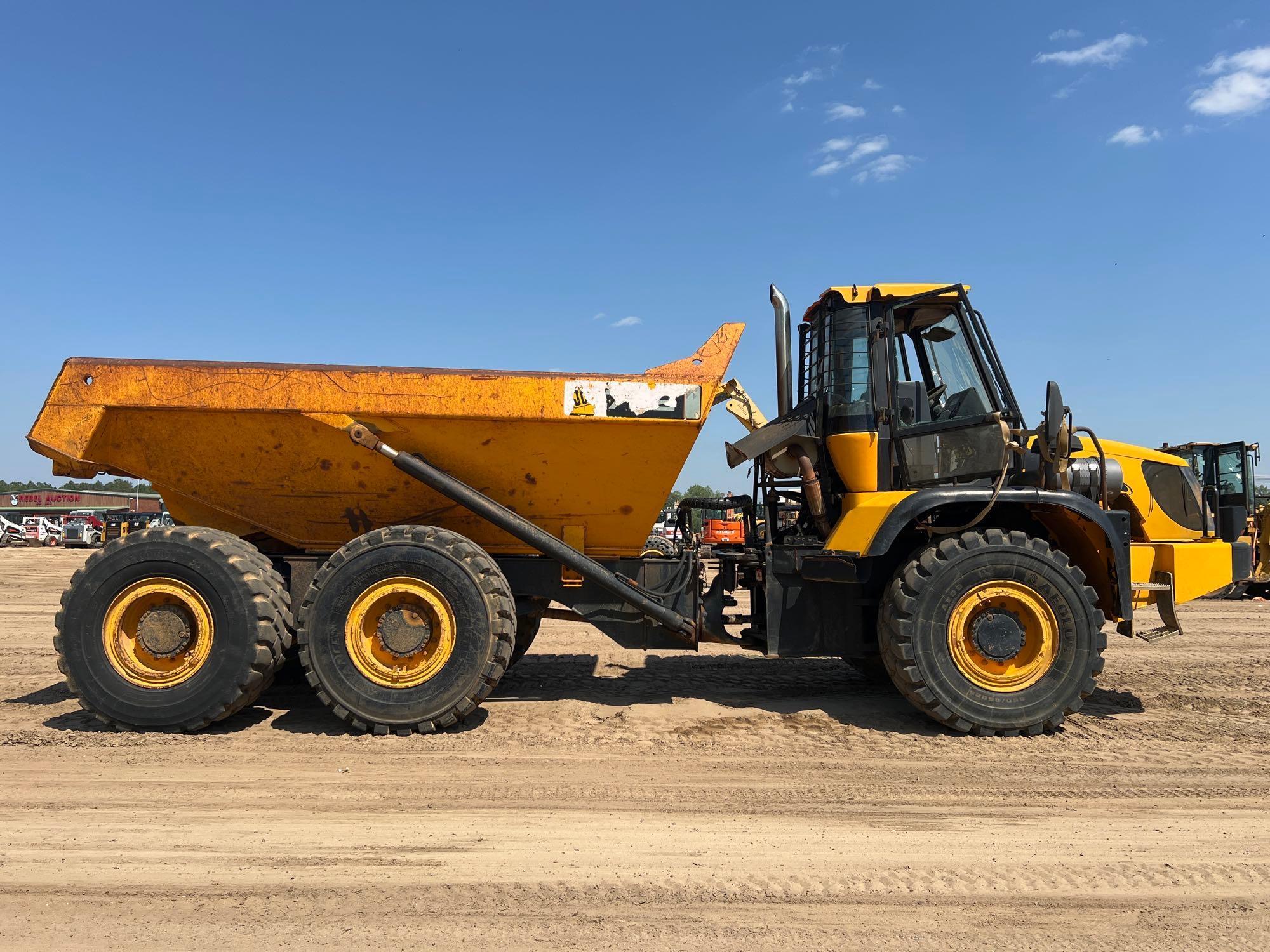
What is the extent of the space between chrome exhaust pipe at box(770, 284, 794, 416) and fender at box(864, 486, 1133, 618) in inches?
56.5

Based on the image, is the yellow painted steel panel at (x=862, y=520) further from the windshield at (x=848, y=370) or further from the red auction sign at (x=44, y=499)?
the red auction sign at (x=44, y=499)

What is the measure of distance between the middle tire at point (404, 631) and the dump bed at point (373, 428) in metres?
0.62

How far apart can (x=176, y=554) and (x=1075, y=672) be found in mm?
5661

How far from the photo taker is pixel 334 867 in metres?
3.06

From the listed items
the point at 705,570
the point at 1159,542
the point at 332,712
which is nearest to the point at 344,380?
the point at 332,712

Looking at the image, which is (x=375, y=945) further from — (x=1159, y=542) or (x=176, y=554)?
(x=1159, y=542)

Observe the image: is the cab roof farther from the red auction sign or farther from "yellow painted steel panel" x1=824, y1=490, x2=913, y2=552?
the red auction sign

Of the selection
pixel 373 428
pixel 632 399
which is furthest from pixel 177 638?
pixel 632 399

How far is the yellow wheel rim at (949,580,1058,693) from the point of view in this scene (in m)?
4.90

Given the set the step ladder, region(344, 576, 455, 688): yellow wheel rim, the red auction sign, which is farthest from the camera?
the red auction sign

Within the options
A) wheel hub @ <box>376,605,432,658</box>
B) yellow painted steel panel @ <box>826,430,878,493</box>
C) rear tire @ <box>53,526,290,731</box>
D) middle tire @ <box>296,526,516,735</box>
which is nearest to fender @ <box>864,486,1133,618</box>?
yellow painted steel panel @ <box>826,430,878,493</box>

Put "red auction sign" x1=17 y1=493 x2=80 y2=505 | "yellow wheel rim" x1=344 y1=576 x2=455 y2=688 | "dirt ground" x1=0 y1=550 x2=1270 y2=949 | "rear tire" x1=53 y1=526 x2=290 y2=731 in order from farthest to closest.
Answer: "red auction sign" x1=17 y1=493 x2=80 y2=505 < "yellow wheel rim" x1=344 y1=576 x2=455 y2=688 < "rear tire" x1=53 y1=526 x2=290 y2=731 < "dirt ground" x1=0 y1=550 x2=1270 y2=949

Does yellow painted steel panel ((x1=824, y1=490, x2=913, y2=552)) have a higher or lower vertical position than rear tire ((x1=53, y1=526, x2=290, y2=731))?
higher

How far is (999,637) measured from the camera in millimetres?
4918
